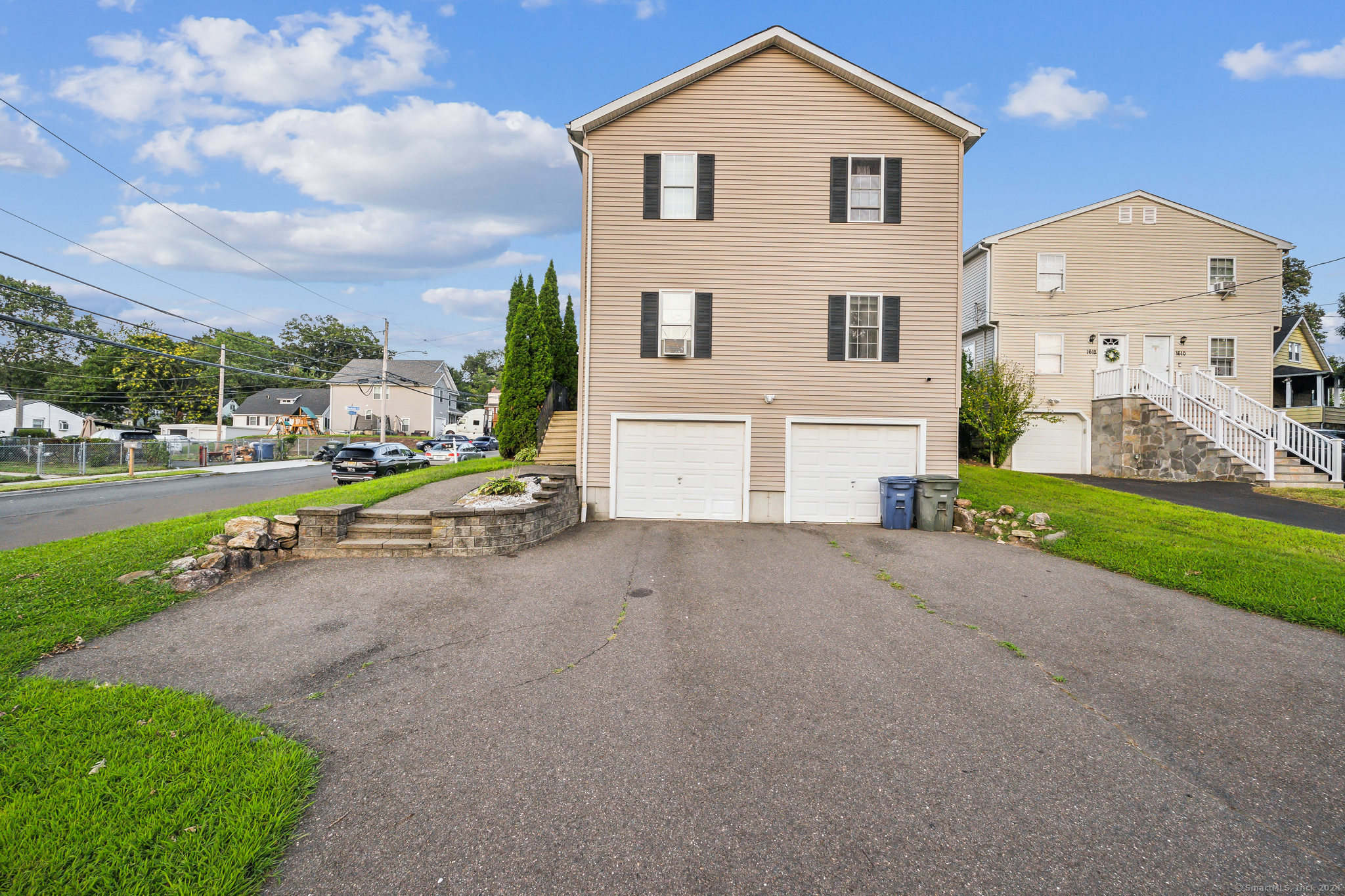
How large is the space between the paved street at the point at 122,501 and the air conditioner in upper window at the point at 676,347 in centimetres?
1100

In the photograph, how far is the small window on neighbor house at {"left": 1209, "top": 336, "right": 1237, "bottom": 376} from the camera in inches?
750

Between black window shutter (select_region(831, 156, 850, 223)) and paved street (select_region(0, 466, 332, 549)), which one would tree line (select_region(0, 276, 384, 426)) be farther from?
black window shutter (select_region(831, 156, 850, 223))

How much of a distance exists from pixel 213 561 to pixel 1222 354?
26917 millimetres

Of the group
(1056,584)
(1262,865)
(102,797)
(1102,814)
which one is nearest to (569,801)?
(102,797)

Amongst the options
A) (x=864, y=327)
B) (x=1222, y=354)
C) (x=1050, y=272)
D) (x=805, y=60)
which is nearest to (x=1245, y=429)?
(x=1222, y=354)

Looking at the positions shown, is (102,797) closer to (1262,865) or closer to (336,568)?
(336,568)

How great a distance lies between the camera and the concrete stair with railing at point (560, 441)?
1446cm

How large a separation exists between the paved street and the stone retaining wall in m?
24.6

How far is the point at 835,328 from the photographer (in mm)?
11703

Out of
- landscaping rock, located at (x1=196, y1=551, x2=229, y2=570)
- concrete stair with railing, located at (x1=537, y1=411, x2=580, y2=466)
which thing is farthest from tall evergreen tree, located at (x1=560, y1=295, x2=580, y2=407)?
landscaping rock, located at (x1=196, y1=551, x2=229, y2=570)

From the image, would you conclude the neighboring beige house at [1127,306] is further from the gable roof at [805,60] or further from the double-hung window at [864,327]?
the double-hung window at [864,327]

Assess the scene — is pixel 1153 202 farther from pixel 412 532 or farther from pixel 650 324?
pixel 412 532

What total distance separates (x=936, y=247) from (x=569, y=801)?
12006mm

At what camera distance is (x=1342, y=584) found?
6.63 meters
